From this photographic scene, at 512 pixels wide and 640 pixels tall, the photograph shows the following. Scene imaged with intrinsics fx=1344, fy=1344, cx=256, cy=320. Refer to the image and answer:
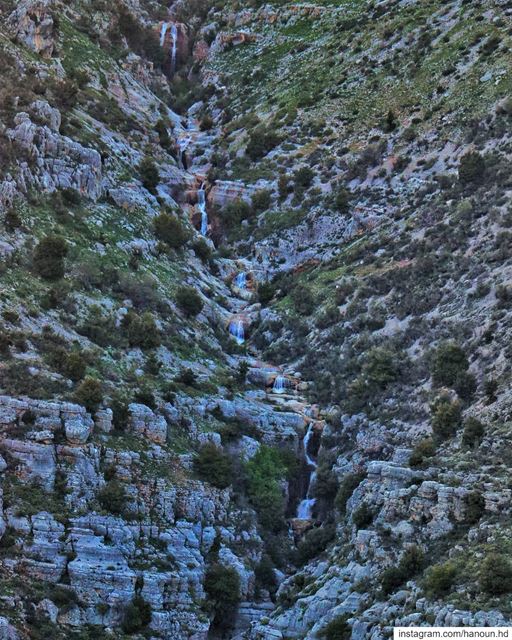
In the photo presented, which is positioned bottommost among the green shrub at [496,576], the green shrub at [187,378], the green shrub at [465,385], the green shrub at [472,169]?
the green shrub at [496,576]

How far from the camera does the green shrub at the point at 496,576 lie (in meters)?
53.4

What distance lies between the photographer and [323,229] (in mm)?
111375

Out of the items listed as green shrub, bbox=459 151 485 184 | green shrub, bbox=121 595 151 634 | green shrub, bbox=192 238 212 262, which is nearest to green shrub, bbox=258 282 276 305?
green shrub, bbox=192 238 212 262

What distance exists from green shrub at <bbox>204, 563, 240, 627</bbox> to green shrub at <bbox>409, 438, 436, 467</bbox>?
11.6m

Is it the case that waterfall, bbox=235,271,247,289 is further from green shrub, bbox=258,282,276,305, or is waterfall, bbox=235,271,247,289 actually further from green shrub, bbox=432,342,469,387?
green shrub, bbox=432,342,469,387

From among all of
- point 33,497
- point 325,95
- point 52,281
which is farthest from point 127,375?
point 325,95

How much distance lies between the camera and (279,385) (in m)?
94.8

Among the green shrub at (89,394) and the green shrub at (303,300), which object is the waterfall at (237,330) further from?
the green shrub at (89,394)

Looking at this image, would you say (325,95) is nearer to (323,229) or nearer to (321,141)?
(321,141)

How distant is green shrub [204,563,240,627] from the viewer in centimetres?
7094

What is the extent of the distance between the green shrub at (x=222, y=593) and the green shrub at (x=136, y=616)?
4.37 meters

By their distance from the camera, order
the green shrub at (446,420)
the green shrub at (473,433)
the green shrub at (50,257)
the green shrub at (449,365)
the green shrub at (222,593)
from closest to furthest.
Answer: the green shrub at (473,433), the green shrub at (222,593), the green shrub at (446,420), the green shrub at (449,365), the green shrub at (50,257)

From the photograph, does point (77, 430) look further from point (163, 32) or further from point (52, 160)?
point (163, 32)

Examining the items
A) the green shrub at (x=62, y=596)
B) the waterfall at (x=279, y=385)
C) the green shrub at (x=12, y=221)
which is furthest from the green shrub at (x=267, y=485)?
the green shrub at (x=12, y=221)
